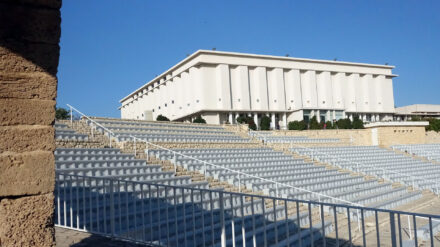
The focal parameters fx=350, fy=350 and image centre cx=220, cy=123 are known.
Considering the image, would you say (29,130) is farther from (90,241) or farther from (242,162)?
(242,162)

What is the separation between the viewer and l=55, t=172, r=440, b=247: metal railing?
601 cm

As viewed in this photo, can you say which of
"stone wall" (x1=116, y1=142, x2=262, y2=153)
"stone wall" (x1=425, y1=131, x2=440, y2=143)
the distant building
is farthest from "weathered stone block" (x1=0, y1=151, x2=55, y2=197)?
the distant building

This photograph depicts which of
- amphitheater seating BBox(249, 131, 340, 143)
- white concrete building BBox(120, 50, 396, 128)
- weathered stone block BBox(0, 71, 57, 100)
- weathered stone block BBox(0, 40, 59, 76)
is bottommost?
amphitheater seating BBox(249, 131, 340, 143)

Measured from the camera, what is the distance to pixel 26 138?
277cm

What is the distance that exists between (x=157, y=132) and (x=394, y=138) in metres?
20.1

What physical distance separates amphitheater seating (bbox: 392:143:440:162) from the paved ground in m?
24.8

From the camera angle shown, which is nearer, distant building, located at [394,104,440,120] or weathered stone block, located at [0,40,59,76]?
weathered stone block, located at [0,40,59,76]

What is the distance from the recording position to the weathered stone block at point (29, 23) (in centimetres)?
277

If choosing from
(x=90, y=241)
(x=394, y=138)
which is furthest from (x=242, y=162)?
(x=394, y=138)

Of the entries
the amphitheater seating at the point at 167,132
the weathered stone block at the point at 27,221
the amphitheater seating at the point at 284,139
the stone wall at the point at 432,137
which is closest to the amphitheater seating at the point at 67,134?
the amphitheater seating at the point at 167,132

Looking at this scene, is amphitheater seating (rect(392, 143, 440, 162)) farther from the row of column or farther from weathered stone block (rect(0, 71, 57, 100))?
weathered stone block (rect(0, 71, 57, 100))

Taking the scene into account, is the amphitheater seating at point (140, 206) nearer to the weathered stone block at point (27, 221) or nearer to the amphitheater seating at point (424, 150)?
the weathered stone block at point (27, 221)

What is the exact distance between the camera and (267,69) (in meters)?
48.8

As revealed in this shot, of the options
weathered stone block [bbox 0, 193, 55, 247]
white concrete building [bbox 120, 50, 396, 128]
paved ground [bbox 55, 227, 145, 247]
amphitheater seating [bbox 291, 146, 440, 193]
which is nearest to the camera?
weathered stone block [bbox 0, 193, 55, 247]
